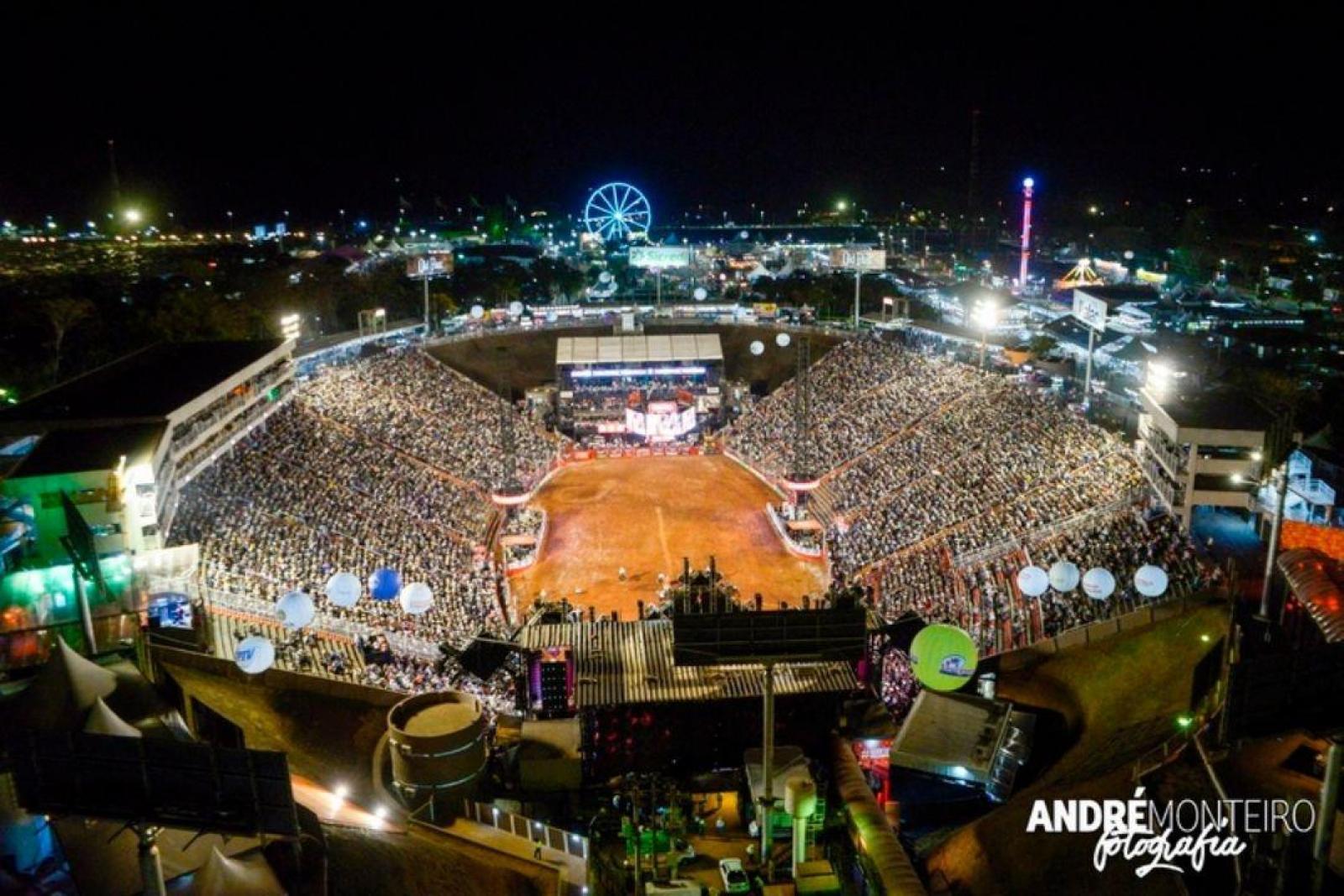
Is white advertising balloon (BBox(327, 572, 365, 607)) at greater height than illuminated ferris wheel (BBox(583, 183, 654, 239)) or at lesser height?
lesser

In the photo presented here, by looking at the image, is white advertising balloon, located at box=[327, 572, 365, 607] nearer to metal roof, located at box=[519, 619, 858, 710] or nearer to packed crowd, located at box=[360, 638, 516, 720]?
packed crowd, located at box=[360, 638, 516, 720]

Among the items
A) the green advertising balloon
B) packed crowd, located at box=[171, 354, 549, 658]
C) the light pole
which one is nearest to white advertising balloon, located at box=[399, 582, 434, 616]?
packed crowd, located at box=[171, 354, 549, 658]

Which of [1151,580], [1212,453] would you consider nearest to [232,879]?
[1151,580]

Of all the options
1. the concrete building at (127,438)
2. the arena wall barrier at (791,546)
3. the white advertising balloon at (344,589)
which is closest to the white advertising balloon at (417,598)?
the white advertising balloon at (344,589)

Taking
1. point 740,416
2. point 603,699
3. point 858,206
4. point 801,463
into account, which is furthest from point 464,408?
point 858,206

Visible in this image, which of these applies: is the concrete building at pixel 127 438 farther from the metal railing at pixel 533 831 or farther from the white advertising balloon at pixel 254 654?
the metal railing at pixel 533 831

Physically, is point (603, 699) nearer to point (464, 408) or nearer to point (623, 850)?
point (623, 850)
